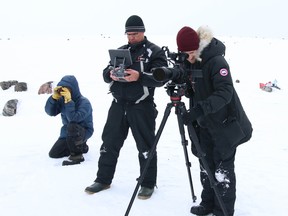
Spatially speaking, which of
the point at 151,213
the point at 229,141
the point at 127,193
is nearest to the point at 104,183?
the point at 127,193

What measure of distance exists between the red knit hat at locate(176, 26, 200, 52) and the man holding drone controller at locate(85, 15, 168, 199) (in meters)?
0.75

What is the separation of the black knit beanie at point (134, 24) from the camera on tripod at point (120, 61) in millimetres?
311

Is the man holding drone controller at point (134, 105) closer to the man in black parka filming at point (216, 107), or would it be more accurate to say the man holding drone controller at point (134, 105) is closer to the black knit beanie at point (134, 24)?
the black knit beanie at point (134, 24)

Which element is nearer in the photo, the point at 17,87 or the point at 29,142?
the point at 29,142

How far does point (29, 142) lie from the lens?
667 centimetres

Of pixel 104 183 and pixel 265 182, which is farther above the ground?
pixel 104 183

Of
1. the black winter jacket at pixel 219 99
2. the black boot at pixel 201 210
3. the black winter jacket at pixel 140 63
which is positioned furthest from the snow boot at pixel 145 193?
the black winter jacket at pixel 219 99

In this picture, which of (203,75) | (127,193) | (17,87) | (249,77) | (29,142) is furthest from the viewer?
(249,77)

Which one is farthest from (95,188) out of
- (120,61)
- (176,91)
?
(176,91)

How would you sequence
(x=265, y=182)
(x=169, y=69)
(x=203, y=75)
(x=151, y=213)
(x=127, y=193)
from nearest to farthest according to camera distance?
(x=169, y=69) < (x=203, y=75) < (x=151, y=213) < (x=127, y=193) < (x=265, y=182)

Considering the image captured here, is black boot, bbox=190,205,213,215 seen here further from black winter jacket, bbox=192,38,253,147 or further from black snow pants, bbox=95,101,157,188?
black winter jacket, bbox=192,38,253,147

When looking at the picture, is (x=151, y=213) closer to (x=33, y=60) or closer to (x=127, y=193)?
(x=127, y=193)

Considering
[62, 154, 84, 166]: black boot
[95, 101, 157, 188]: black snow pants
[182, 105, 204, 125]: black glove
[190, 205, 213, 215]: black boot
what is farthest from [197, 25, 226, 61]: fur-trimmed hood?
[62, 154, 84, 166]: black boot

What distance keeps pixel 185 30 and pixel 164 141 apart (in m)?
3.79
